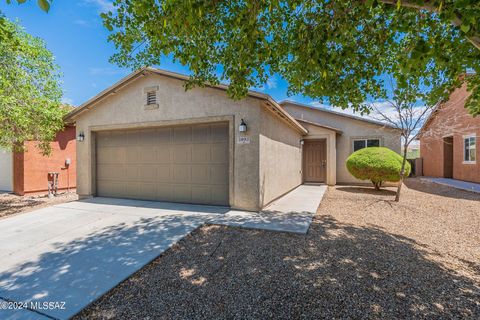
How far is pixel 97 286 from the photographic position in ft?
10.1

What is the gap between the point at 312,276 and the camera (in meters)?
3.29

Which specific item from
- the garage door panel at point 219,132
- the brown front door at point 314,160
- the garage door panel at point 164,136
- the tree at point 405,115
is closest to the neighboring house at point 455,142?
the tree at point 405,115

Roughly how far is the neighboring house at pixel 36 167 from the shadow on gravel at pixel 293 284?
10314 millimetres

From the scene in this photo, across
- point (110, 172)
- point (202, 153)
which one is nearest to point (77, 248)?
point (202, 153)

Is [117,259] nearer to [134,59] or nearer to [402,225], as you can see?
[134,59]

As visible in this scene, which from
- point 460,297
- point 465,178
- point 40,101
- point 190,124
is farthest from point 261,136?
point 465,178

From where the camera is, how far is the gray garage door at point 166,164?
7.20 metres

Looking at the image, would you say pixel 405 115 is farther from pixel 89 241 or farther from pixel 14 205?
pixel 14 205

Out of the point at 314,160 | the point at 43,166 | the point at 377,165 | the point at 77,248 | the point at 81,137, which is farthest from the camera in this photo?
the point at 314,160

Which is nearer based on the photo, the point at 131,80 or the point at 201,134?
the point at 201,134

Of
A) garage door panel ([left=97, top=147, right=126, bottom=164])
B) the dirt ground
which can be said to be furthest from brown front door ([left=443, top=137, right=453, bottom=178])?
the dirt ground

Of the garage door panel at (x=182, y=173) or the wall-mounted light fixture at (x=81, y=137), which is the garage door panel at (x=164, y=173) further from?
the wall-mounted light fixture at (x=81, y=137)

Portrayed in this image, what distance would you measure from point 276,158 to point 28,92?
8.73 m

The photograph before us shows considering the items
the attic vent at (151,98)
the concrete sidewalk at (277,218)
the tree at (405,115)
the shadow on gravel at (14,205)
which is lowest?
the shadow on gravel at (14,205)
